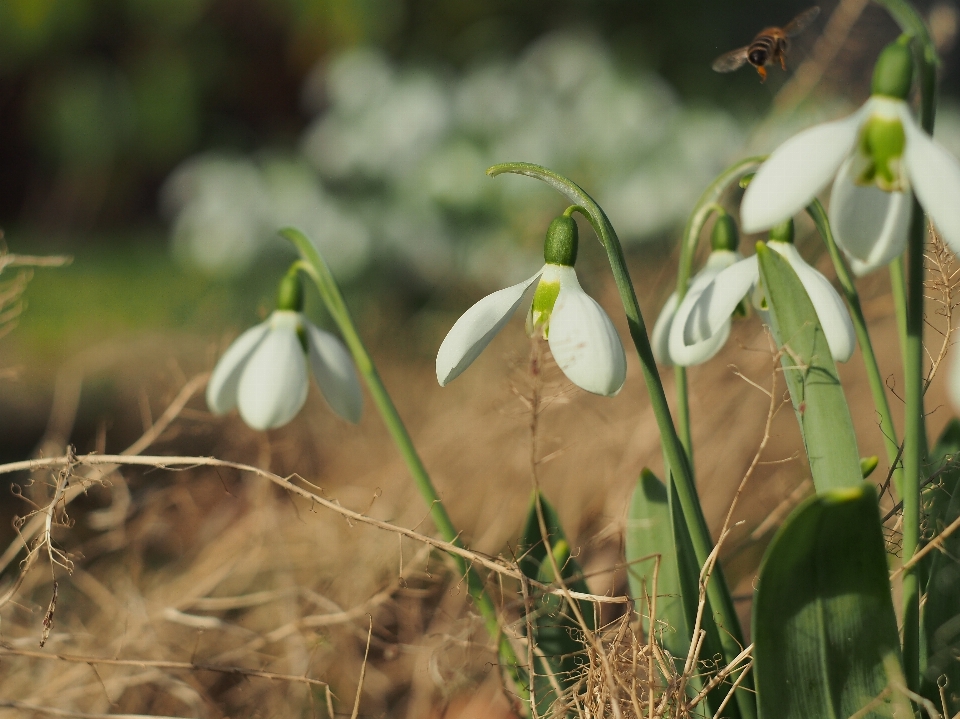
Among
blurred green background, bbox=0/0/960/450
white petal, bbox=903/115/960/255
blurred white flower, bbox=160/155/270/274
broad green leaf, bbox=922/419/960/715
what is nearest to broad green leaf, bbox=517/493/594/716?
broad green leaf, bbox=922/419/960/715

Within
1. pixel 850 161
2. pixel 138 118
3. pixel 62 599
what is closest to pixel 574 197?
pixel 850 161

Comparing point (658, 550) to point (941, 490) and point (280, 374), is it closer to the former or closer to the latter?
point (941, 490)

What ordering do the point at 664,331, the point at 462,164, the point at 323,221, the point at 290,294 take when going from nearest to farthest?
the point at 664,331
the point at 290,294
the point at 462,164
the point at 323,221

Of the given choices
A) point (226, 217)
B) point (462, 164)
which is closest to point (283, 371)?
point (462, 164)

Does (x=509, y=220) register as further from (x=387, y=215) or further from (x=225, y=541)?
(x=225, y=541)

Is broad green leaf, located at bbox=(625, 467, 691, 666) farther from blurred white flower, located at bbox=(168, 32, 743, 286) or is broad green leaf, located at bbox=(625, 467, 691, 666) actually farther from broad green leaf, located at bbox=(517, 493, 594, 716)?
blurred white flower, located at bbox=(168, 32, 743, 286)

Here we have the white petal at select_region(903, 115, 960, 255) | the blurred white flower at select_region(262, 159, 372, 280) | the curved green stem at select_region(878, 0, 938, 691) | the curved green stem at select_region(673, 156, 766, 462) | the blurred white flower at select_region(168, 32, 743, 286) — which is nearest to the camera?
the white petal at select_region(903, 115, 960, 255)

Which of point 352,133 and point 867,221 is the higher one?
point 867,221
